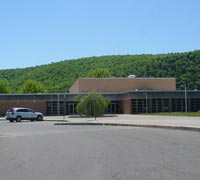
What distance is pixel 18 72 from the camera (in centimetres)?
15288

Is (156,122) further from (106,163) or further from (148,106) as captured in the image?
(148,106)

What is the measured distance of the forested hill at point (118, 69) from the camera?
101938mm

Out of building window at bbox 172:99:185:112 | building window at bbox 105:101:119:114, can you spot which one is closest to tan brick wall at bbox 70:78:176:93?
building window at bbox 105:101:119:114

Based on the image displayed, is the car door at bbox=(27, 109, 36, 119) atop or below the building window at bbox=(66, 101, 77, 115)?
below

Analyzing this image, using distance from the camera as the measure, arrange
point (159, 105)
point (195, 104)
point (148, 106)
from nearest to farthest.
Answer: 1. point (148, 106)
2. point (159, 105)
3. point (195, 104)

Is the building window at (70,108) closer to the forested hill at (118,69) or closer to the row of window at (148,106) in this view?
the row of window at (148,106)

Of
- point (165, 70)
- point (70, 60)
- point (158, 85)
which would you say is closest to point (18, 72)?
point (70, 60)

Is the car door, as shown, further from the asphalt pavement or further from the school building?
the asphalt pavement

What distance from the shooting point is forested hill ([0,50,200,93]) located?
101938 millimetres

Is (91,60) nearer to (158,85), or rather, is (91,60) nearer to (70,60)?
(70,60)

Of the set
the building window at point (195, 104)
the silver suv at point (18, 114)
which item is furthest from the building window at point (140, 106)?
the silver suv at point (18, 114)

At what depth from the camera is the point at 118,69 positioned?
12250 cm

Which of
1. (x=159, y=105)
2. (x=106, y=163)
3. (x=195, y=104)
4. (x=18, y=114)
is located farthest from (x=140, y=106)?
(x=106, y=163)

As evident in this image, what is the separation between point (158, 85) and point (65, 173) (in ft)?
228
